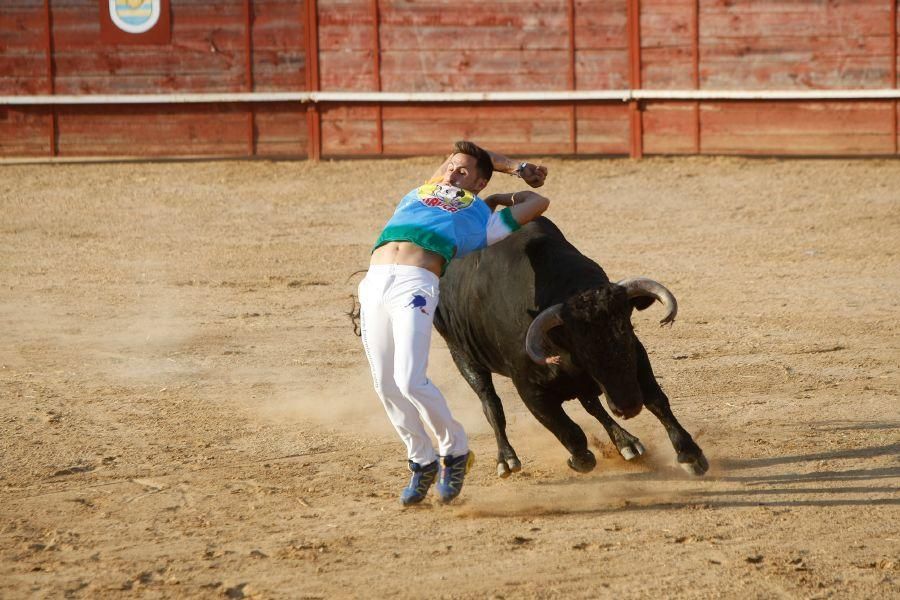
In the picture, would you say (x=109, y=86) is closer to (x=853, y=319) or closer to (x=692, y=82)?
(x=692, y=82)

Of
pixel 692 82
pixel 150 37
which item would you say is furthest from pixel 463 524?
pixel 150 37

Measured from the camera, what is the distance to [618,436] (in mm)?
6270

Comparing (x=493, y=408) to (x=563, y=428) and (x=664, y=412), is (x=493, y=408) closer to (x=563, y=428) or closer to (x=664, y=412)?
(x=563, y=428)

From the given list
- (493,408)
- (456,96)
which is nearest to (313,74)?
(456,96)

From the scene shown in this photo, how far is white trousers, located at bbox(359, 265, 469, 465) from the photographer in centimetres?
536

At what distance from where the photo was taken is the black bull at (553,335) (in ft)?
18.1

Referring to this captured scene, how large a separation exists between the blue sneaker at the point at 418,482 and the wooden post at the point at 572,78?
9.92 meters

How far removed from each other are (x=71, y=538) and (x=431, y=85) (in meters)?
10.5

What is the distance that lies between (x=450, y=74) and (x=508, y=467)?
31.3 ft

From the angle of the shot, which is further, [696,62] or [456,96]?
[456,96]

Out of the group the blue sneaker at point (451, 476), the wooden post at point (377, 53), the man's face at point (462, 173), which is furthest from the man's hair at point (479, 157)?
the wooden post at point (377, 53)

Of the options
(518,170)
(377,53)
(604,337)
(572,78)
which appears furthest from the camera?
(377,53)

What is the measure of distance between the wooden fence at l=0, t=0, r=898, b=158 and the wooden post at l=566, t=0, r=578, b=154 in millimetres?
18

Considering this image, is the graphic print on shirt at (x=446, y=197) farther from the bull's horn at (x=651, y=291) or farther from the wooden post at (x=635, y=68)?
the wooden post at (x=635, y=68)
